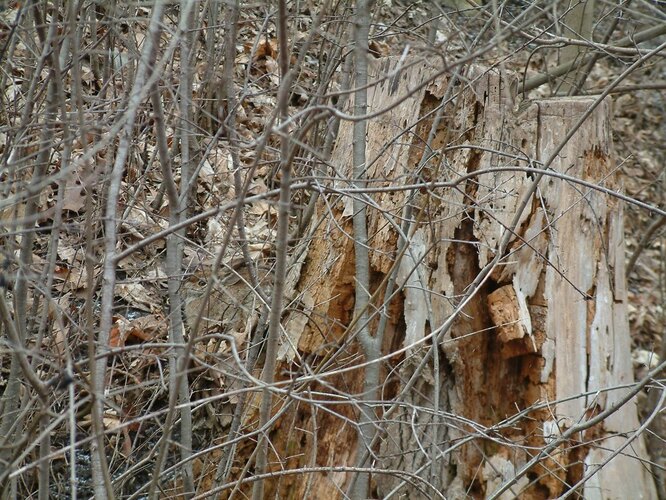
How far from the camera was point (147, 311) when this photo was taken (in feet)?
14.3

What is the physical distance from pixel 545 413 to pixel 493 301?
57 centimetres

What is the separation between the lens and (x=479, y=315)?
3.61 meters

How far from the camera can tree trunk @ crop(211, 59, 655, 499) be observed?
11.5 feet

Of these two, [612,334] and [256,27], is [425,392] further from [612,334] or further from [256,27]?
[256,27]

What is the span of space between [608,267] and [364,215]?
52.4 inches

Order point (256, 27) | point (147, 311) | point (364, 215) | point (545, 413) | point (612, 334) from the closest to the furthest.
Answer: point (364, 215), point (545, 413), point (612, 334), point (147, 311), point (256, 27)

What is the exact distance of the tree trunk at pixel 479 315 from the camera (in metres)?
3.51

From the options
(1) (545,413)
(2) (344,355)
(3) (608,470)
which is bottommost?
(3) (608,470)

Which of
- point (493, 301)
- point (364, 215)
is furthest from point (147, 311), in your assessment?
point (493, 301)

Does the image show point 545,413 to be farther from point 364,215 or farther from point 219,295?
point 219,295

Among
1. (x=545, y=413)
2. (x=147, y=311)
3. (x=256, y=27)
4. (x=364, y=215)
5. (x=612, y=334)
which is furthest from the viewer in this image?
(x=256, y=27)

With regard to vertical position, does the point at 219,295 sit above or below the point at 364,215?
below

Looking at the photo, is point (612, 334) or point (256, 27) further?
point (256, 27)

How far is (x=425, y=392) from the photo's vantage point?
3574 mm
